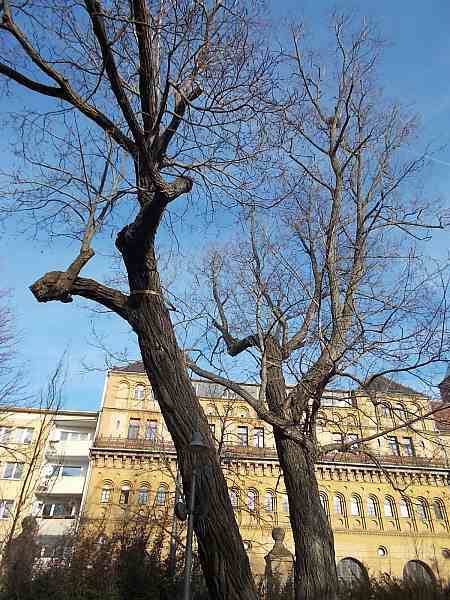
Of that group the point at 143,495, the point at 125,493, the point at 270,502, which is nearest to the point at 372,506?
the point at 270,502

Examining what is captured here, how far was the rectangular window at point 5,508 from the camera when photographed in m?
27.5

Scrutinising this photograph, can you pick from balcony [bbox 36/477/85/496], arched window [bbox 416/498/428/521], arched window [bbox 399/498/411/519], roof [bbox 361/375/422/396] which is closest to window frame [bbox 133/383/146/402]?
balcony [bbox 36/477/85/496]

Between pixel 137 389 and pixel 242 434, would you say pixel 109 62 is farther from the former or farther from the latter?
pixel 242 434

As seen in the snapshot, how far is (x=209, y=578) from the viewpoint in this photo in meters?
4.21

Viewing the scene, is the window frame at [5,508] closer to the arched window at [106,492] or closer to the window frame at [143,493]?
the arched window at [106,492]

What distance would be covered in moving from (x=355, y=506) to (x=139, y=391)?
54.5 feet

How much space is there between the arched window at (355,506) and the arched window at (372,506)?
0.67 meters

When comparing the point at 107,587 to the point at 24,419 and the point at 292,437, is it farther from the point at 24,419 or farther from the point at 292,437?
the point at 24,419

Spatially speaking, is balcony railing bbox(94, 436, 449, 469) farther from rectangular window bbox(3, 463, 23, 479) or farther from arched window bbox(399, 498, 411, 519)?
rectangular window bbox(3, 463, 23, 479)

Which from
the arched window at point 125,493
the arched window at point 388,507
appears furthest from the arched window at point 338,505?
the arched window at point 125,493

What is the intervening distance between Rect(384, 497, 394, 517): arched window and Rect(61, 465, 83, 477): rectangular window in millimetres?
20576

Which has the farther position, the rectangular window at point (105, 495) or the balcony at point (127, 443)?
the balcony at point (127, 443)

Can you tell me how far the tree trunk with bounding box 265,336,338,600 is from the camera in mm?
5625

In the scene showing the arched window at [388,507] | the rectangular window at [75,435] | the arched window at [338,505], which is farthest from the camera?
the rectangular window at [75,435]
